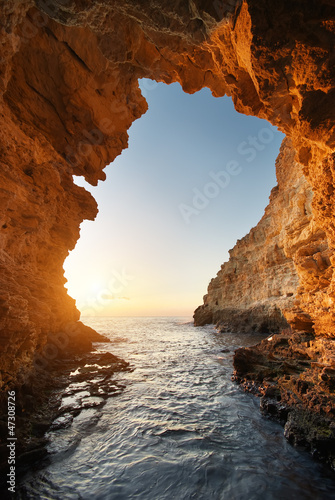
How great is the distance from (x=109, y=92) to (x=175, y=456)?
47.6 feet

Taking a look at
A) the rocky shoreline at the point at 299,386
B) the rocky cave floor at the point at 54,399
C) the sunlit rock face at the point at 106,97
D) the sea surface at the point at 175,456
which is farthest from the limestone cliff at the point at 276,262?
the rocky cave floor at the point at 54,399

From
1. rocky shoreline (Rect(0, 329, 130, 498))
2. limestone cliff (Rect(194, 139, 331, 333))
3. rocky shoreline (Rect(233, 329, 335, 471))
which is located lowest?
rocky shoreline (Rect(0, 329, 130, 498))

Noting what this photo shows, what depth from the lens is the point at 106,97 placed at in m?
10.0

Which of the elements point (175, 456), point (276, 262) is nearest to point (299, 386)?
point (175, 456)

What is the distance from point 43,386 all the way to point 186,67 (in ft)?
48.6

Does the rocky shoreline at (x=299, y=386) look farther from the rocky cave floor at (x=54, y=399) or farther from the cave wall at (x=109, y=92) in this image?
the rocky cave floor at (x=54, y=399)

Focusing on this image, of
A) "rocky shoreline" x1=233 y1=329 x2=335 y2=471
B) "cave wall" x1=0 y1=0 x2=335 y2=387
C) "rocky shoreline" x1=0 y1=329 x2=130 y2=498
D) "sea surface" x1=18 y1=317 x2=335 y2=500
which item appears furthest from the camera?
"rocky shoreline" x1=233 y1=329 x2=335 y2=471

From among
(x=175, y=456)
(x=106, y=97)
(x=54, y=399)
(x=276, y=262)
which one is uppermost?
(x=106, y=97)

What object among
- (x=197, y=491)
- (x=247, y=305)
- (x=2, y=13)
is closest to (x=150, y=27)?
(x=2, y=13)

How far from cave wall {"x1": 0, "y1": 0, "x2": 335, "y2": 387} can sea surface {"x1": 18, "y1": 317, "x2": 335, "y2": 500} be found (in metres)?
2.97

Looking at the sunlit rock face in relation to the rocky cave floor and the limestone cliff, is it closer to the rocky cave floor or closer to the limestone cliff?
the rocky cave floor

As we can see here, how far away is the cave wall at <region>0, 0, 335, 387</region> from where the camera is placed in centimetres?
467

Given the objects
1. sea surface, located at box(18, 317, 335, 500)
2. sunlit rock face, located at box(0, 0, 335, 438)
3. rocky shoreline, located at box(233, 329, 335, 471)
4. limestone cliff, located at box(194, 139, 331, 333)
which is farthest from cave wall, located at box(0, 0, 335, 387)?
limestone cliff, located at box(194, 139, 331, 333)

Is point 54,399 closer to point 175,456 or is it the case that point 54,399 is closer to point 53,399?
point 53,399
